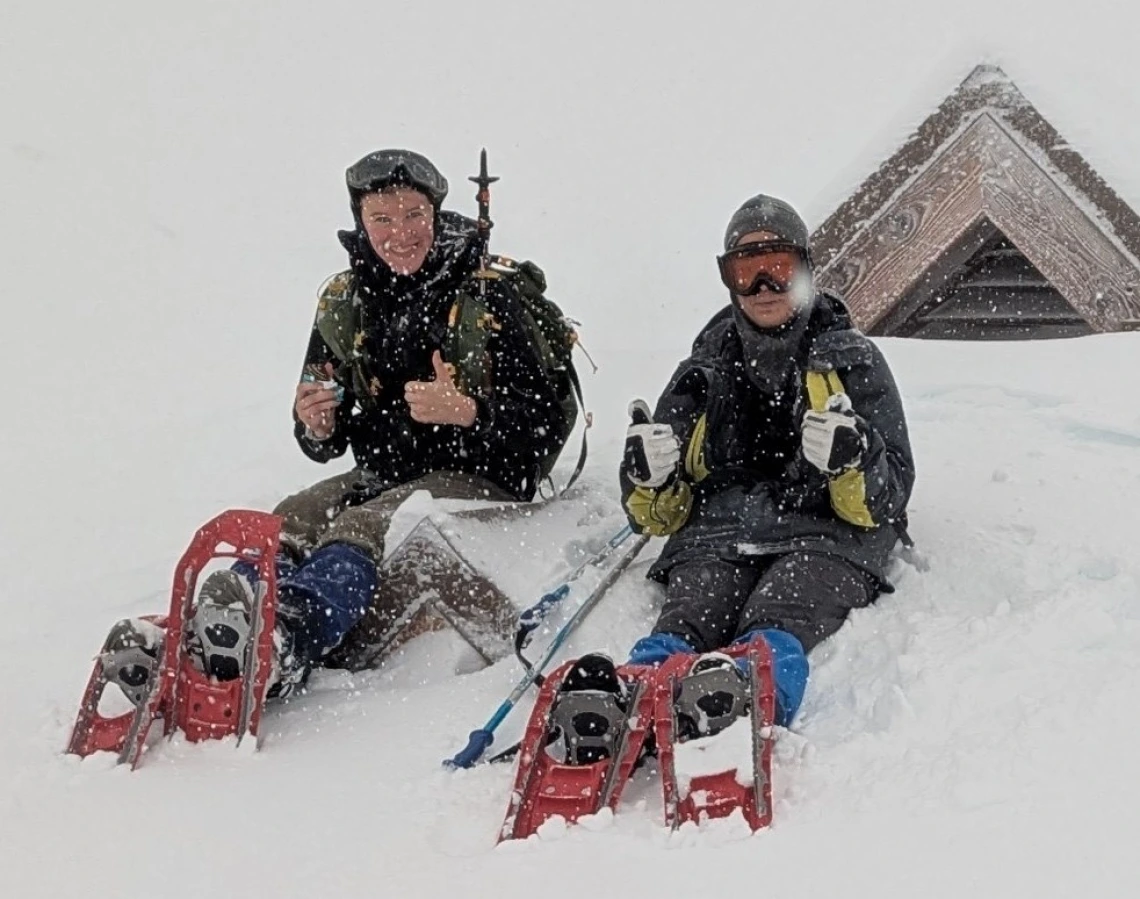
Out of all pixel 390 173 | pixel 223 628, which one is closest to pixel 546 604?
pixel 223 628

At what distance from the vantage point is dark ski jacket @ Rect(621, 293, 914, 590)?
3631 millimetres

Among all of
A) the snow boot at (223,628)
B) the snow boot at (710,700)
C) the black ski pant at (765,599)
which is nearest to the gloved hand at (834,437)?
the black ski pant at (765,599)

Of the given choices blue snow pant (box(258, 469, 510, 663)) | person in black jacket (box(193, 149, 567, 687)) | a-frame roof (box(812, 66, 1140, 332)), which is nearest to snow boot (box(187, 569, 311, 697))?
blue snow pant (box(258, 469, 510, 663))

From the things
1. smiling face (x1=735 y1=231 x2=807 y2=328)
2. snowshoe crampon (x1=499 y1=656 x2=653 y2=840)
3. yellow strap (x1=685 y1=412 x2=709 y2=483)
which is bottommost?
snowshoe crampon (x1=499 y1=656 x2=653 y2=840)

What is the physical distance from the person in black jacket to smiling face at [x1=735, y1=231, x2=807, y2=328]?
2.80 feet

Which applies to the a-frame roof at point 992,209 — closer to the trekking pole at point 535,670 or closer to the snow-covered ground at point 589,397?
the snow-covered ground at point 589,397

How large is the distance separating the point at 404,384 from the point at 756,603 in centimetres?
151

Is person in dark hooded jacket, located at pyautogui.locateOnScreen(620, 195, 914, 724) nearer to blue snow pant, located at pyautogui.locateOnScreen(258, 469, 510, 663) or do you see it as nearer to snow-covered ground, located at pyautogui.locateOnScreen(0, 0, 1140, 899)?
snow-covered ground, located at pyautogui.locateOnScreen(0, 0, 1140, 899)

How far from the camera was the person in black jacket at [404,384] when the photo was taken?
13.5 feet

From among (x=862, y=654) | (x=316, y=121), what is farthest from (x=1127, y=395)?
(x=316, y=121)

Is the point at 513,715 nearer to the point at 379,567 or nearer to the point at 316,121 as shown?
the point at 379,567

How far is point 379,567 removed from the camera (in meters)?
4.05

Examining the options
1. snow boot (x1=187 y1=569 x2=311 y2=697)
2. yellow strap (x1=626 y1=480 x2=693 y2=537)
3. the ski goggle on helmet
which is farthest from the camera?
the ski goggle on helmet

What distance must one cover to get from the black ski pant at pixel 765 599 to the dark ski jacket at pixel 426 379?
0.91 metres
